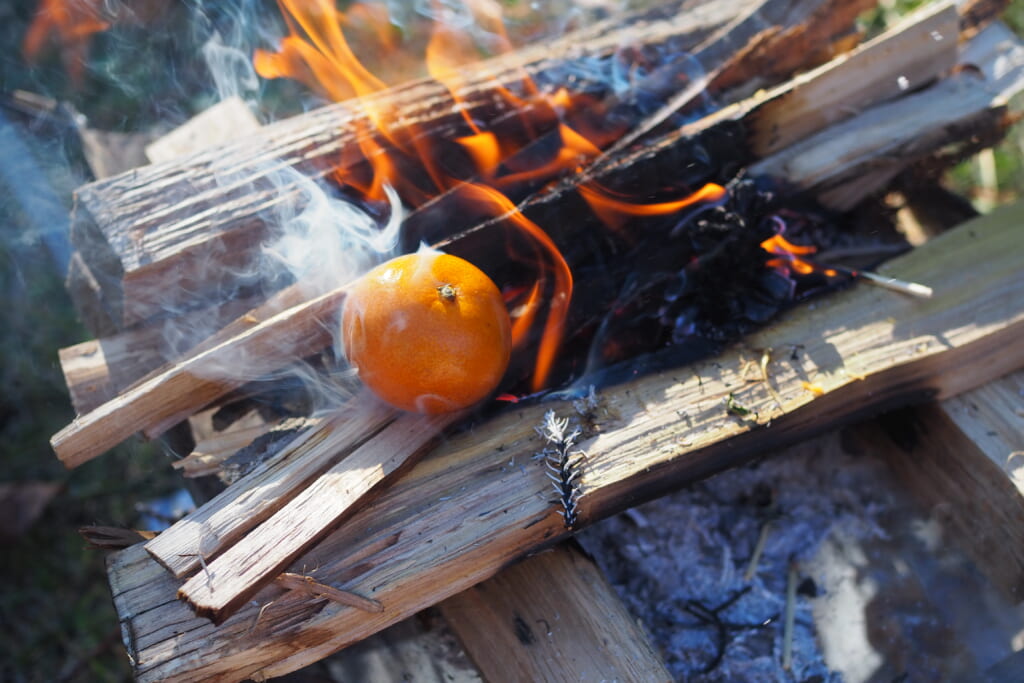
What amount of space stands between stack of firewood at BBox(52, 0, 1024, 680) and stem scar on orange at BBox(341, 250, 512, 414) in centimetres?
22

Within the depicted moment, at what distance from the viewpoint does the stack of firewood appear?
2.04 metres

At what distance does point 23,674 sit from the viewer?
10.8ft

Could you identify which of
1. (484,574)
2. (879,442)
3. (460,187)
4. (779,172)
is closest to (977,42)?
(779,172)

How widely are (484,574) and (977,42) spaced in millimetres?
3306

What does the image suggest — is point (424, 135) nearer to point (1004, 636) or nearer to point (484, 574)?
point (484, 574)

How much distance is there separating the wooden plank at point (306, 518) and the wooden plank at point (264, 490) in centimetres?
4

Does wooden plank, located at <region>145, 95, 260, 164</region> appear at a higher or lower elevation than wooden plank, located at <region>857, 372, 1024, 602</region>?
higher

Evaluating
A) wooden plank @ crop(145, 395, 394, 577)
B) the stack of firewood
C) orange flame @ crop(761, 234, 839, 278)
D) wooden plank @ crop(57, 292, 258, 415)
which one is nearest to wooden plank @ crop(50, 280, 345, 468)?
the stack of firewood

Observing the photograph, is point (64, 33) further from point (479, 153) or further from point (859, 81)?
point (859, 81)

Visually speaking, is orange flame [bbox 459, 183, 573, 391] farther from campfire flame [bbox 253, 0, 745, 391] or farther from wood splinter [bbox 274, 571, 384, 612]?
wood splinter [bbox 274, 571, 384, 612]

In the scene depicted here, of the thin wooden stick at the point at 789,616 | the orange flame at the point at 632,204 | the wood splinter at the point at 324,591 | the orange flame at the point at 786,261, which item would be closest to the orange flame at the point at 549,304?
the orange flame at the point at 632,204

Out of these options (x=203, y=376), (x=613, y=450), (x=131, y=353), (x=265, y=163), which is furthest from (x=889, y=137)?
(x=131, y=353)

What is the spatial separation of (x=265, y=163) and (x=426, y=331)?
1.38 meters

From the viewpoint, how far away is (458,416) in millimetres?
2389
